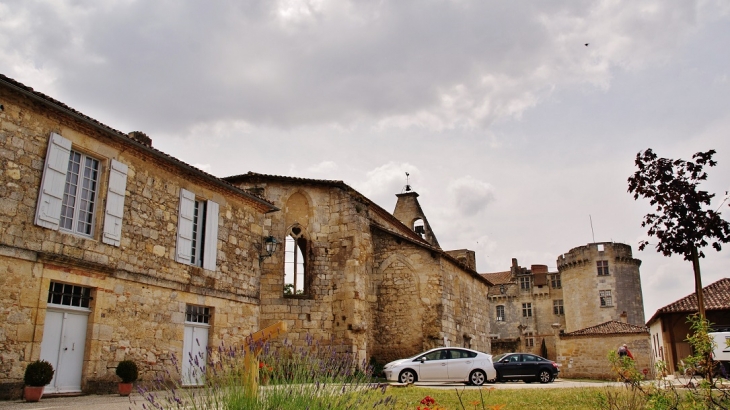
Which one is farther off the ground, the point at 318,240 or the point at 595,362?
the point at 318,240

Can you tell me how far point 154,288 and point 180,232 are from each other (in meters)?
1.53

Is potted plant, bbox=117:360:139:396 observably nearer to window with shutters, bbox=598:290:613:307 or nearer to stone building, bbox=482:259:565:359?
window with shutters, bbox=598:290:613:307

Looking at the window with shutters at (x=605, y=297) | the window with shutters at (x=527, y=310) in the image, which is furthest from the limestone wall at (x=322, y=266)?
→ the window with shutters at (x=527, y=310)

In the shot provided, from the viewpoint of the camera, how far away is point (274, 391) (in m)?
5.01

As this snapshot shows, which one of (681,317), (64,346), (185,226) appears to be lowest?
(64,346)

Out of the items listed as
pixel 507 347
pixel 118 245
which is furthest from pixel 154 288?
pixel 507 347

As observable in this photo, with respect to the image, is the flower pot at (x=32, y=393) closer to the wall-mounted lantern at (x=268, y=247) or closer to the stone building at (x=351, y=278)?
the wall-mounted lantern at (x=268, y=247)

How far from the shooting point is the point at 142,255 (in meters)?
12.0

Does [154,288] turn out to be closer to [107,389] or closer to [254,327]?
[107,389]

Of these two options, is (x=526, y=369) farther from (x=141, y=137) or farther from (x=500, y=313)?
(x=500, y=313)

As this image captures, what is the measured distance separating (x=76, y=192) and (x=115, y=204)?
0.78m

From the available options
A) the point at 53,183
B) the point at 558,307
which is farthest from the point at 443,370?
the point at 558,307

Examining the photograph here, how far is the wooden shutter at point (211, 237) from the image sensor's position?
45.4 ft

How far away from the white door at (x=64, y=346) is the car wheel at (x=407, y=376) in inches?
337
